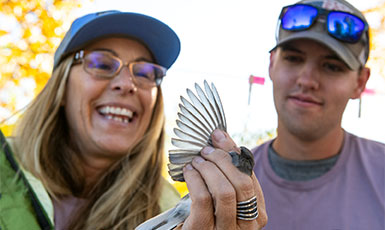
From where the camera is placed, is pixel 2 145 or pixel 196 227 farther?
pixel 2 145

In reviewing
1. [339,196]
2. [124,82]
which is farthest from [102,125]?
[339,196]

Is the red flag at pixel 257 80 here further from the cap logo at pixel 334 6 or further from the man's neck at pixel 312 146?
the man's neck at pixel 312 146

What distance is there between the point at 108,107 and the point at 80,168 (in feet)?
1.14

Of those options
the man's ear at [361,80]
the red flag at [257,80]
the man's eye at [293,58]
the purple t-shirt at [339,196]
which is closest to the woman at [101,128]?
the purple t-shirt at [339,196]

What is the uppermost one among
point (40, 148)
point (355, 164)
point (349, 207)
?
point (40, 148)

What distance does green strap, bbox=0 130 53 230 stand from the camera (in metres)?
1.35

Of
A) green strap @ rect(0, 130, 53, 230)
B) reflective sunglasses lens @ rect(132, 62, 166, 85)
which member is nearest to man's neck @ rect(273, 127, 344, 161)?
reflective sunglasses lens @ rect(132, 62, 166, 85)

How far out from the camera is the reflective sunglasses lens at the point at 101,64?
5.29 feet

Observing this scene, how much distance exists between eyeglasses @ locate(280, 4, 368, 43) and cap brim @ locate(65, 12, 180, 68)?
633 mm

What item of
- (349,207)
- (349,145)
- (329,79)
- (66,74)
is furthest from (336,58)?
(66,74)

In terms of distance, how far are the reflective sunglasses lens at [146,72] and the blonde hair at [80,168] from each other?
116 mm

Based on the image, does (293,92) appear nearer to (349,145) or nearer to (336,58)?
(336,58)

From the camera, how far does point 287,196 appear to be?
1508mm

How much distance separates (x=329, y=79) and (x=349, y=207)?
58 centimetres
